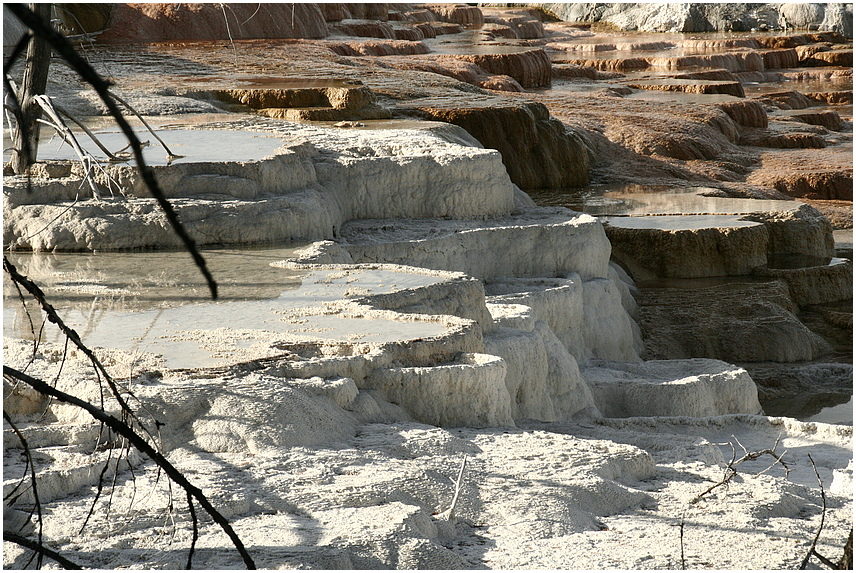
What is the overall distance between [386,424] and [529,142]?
35.4 feet

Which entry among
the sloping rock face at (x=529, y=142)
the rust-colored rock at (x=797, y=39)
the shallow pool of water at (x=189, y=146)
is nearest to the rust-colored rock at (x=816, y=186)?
the sloping rock face at (x=529, y=142)

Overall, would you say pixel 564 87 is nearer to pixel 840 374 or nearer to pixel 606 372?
pixel 840 374

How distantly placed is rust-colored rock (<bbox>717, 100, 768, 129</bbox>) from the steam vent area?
325 cm

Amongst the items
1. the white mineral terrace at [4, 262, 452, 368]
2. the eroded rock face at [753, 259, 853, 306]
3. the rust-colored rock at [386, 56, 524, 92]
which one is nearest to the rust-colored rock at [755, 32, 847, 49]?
the rust-colored rock at [386, 56, 524, 92]

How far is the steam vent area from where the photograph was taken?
11.5 ft

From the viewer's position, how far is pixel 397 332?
5535 millimetres

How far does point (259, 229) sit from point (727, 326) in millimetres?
5594

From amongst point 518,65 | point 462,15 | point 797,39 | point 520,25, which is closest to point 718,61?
point 797,39

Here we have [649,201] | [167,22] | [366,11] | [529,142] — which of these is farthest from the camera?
[366,11]

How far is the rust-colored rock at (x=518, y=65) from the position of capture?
22.9 m

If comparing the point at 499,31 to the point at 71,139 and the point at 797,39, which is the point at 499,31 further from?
the point at 71,139

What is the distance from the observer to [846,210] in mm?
15102

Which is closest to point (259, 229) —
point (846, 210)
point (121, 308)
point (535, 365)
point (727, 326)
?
point (121, 308)

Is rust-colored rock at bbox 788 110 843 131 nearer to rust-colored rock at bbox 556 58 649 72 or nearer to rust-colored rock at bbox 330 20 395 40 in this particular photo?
rust-colored rock at bbox 556 58 649 72
